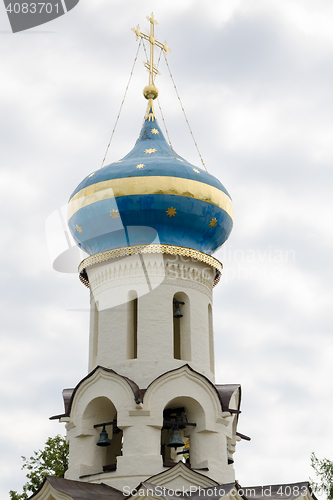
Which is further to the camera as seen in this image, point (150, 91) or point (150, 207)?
point (150, 91)

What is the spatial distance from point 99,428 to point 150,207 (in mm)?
3414

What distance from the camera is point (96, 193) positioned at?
11.4 m

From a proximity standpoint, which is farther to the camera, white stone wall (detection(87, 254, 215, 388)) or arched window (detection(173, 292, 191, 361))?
arched window (detection(173, 292, 191, 361))

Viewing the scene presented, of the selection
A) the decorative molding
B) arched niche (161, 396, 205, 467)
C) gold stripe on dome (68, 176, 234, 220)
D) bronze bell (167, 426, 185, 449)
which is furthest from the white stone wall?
gold stripe on dome (68, 176, 234, 220)

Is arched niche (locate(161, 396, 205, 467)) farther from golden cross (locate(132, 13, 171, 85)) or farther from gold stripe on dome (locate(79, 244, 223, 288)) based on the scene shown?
golden cross (locate(132, 13, 171, 85))

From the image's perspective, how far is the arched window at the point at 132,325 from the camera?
10828mm

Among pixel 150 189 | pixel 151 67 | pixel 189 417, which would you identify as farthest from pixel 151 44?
pixel 189 417

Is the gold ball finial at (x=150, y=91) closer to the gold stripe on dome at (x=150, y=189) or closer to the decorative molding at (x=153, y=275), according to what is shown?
the gold stripe on dome at (x=150, y=189)

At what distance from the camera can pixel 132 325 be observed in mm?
11047

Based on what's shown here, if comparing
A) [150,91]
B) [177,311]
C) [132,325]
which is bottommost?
[132,325]

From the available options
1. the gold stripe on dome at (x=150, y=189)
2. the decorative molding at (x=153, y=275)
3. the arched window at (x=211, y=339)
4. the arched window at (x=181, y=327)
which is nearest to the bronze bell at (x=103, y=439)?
the arched window at (x=181, y=327)

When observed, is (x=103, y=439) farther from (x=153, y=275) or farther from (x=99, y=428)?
(x=153, y=275)

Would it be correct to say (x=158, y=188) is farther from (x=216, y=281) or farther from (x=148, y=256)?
(x=216, y=281)

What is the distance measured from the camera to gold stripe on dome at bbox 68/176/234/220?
11156 mm
